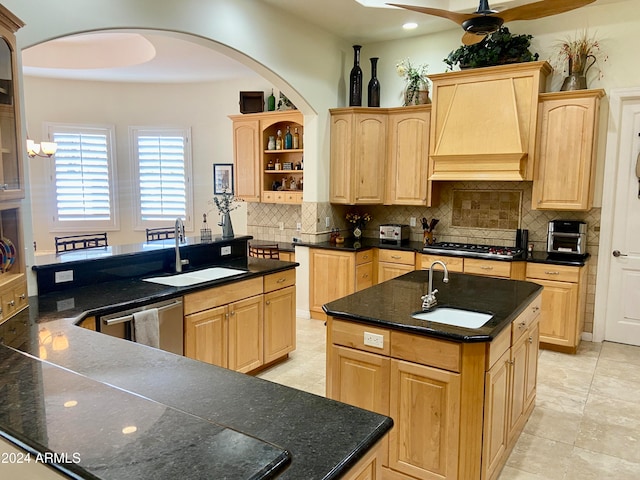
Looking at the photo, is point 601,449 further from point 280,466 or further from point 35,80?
point 35,80

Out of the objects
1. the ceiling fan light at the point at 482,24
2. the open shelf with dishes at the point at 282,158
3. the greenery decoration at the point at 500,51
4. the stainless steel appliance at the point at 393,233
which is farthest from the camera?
the open shelf with dishes at the point at 282,158

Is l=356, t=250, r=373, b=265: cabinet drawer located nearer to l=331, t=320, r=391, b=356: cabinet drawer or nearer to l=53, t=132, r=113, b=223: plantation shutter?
l=331, t=320, r=391, b=356: cabinet drawer

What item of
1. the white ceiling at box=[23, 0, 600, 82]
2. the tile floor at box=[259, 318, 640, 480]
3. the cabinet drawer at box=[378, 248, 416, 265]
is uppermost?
the white ceiling at box=[23, 0, 600, 82]

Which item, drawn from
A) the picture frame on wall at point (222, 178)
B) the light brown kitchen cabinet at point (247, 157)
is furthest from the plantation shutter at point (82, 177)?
the light brown kitchen cabinet at point (247, 157)

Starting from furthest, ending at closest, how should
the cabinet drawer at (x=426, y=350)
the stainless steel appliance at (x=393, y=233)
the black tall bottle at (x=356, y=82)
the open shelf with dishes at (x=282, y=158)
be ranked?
the open shelf with dishes at (x=282, y=158)
the black tall bottle at (x=356, y=82)
the stainless steel appliance at (x=393, y=233)
the cabinet drawer at (x=426, y=350)

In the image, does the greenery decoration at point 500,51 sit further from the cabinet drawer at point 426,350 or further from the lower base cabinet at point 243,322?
the cabinet drawer at point 426,350

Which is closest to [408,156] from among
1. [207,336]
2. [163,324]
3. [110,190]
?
[207,336]

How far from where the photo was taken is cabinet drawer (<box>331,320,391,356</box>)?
94.5 inches

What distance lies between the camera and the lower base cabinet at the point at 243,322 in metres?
3.25

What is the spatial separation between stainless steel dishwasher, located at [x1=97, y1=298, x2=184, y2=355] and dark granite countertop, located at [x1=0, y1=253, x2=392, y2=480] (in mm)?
628

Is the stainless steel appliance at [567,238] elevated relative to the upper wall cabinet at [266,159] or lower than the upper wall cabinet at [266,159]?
lower

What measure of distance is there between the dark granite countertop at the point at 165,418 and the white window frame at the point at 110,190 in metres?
5.66

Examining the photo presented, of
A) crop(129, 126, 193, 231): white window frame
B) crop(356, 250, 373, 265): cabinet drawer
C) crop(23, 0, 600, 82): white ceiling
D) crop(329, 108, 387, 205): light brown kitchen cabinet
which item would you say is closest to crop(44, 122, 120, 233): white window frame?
crop(129, 126, 193, 231): white window frame

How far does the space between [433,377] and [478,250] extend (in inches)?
117
